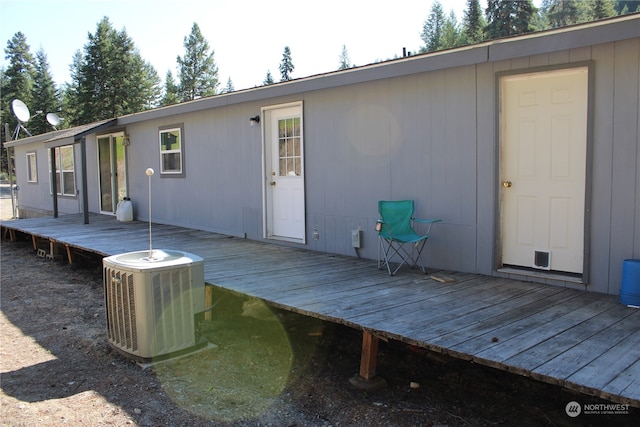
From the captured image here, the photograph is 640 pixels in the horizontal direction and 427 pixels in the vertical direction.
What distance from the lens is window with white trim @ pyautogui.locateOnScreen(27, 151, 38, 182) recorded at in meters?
14.7

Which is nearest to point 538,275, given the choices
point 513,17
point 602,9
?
point 513,17

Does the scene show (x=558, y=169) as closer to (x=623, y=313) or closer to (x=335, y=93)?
(x=623, y=313)

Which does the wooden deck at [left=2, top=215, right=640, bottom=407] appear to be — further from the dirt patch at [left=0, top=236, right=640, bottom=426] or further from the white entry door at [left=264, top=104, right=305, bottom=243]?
the white entry door at [left=264, top=104, right=305, bottom=243]

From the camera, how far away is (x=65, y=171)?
12.9 meters

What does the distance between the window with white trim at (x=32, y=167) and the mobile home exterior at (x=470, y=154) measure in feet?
31.5

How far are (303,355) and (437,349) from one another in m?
1.44

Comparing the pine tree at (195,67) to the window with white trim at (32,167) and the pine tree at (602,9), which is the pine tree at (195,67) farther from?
the pine tree at (602,9)

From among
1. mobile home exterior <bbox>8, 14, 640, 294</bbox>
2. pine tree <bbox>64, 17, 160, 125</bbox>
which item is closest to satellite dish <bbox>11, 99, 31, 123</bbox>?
mobile home exterior <bbox>8, 14, 640, 294</bbox>

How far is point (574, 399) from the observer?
3.11 m

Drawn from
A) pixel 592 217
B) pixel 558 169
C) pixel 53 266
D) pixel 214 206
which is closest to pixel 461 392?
pixel 592 217

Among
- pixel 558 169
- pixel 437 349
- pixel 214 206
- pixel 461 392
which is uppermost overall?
pixel 558 169

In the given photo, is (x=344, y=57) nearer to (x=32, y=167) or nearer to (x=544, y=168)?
(x=32, y=167)

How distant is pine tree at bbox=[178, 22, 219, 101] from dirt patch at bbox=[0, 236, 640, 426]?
38343 millimetres

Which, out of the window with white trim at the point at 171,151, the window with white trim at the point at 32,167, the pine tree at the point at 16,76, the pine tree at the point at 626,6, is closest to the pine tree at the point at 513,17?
the pine tree at the point at 626,6
